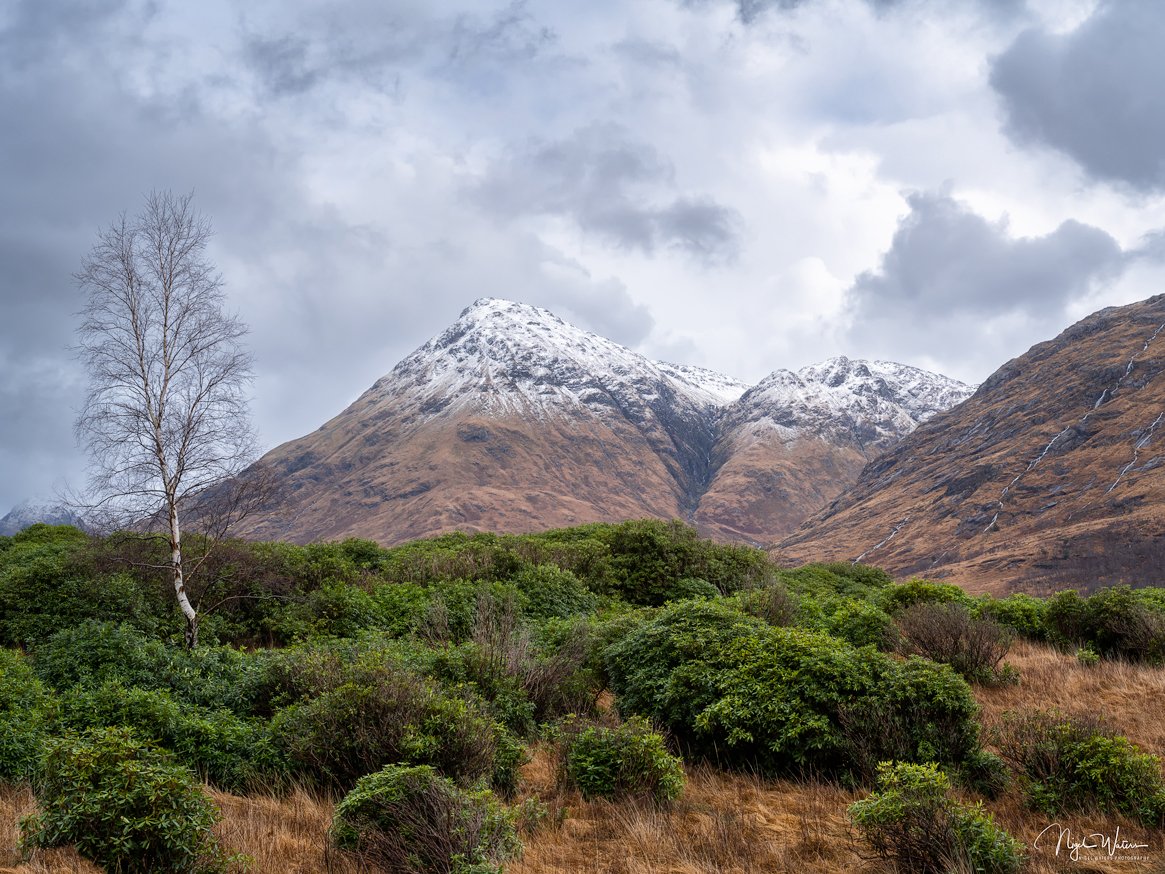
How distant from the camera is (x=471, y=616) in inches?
672

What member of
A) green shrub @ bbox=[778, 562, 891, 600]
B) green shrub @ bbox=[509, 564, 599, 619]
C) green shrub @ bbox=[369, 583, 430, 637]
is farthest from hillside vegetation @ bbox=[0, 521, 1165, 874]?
green shrub @ bbox=[778, 562, 891, 600]

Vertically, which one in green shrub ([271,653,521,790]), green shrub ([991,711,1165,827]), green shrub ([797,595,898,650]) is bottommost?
green shrub ([991,711,1165,827])

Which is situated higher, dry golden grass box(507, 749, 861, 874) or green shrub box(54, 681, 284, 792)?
green shrub box(54, 681, 284, 792)

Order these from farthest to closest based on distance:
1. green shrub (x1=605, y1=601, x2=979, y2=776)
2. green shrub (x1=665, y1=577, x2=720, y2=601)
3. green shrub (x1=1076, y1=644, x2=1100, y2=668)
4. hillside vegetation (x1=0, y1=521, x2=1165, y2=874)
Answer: green shrub (x1=665, y1=577, x2=720, y2=601), green shrub (x1=1076, y1=644, x2=1100, y2=668), green shrub (x1=605, y1=601, x2=979, y2=776), hillside vegetation (x1=0, y1=521, x2=1165, y2=874)

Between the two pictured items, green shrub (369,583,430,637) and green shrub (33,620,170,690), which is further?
green shrub (369,583,430,637)

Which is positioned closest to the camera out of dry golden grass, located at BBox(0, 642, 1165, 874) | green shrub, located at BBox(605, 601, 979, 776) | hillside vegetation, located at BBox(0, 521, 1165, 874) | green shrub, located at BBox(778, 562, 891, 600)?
hillside vegetation, located at BBox(0, 521, 1165, 874)

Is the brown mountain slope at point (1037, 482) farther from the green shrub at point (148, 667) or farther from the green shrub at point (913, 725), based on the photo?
the green shrub at point (148, 667)

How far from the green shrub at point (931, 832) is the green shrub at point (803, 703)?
2087 mm

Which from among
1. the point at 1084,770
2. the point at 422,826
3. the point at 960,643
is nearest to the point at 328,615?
the point at 422,826

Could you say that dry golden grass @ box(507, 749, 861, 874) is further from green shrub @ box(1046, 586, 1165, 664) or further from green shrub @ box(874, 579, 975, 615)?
green shrub @ box(874, 579, 975, 615)

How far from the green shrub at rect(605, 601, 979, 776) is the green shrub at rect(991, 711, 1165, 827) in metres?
0.62

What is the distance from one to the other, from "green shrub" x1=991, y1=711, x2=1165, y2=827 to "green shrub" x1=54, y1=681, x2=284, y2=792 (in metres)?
8.40

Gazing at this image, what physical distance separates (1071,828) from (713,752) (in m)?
3.87

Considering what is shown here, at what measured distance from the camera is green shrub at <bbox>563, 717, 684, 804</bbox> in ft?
26.0
